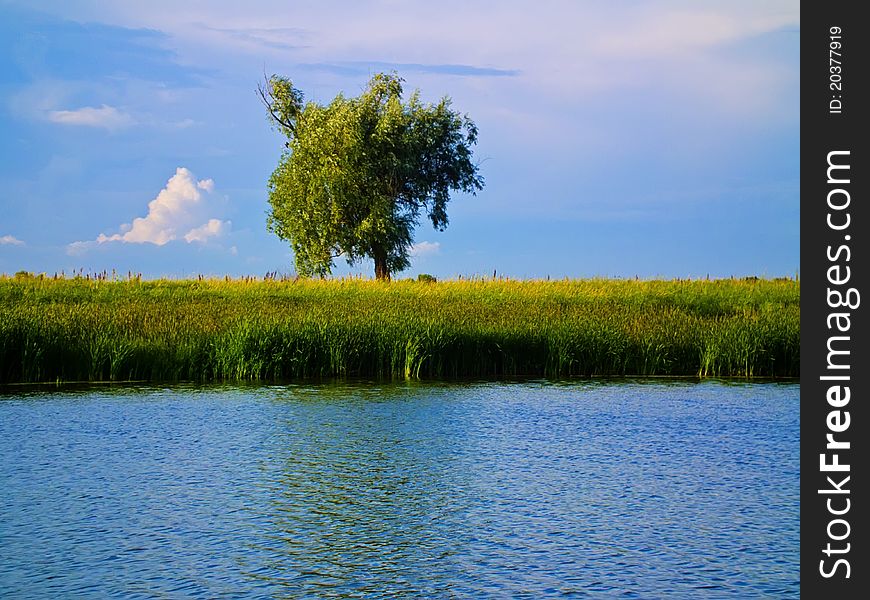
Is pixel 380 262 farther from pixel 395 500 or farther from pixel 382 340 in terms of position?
pixel 395 500

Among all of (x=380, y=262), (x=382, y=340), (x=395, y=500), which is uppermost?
(x=380, y=262)

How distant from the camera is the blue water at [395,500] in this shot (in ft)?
19.0

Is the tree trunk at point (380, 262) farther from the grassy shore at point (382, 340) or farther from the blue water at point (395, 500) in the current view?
the blue water at point (395, 500)

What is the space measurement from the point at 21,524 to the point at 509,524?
345 cm

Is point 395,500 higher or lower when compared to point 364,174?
lower

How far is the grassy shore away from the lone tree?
635 inches

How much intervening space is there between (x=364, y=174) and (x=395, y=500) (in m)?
32.1

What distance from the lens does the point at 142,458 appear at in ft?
30.6

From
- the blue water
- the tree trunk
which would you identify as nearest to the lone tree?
the tree trunk

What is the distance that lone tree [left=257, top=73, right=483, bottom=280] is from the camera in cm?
3909

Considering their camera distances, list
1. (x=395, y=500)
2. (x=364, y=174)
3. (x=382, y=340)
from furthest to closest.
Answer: (x=364, y=174) → (x=382, y=340) → (x=395, y=500)

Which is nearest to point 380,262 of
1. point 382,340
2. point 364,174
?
point 364,174

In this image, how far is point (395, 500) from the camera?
7734 millimetres

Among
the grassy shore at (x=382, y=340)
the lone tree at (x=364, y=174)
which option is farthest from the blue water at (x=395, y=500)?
the lone tree at (x=364, y=174)
